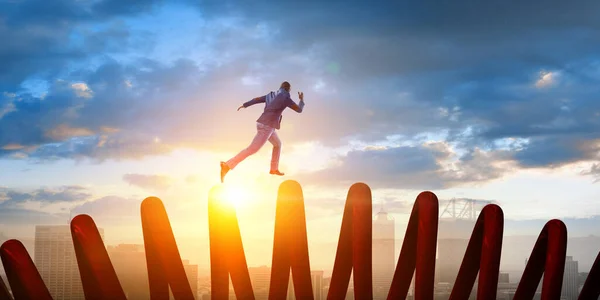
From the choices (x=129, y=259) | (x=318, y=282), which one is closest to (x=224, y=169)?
(x=129, y=259)

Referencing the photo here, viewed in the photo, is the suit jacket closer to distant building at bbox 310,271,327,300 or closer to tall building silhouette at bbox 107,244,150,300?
tall building silhouette at bbox 107,244,150,300

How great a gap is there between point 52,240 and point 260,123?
4459 cm

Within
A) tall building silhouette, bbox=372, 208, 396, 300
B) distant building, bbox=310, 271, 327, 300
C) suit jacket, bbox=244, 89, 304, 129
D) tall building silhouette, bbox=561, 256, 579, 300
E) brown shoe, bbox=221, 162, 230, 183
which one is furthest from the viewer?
tall building silhouette, bbox=561, 256, 579, 300

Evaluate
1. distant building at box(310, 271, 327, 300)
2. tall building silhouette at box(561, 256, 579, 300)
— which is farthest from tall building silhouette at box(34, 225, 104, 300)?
tall building silhouette at box(561, 256, 579, 300)

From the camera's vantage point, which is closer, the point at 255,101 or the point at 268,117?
the point at 268,117

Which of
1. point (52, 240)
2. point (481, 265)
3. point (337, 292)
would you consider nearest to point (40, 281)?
point (337, 292)

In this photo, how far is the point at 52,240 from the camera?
6009 cm

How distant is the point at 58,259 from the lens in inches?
2445

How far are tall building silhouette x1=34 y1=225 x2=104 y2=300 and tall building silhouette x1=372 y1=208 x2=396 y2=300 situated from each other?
3269 cm

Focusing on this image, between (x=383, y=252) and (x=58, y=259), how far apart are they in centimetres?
4822

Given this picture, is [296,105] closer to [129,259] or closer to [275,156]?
[275,156]

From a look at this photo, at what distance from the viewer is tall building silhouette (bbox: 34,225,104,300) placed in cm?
5928

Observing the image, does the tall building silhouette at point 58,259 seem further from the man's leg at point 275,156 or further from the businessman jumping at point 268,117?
the businessman jumping at point 268,117

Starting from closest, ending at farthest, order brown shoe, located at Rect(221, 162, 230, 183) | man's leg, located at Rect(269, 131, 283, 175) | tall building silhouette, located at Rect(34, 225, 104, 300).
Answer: brown shoe, located at Rect(221, 162, 230, 183) < man's leg, located at Rect(269, 131, 283, 175) < tall building silhouette, located at Rect(34, 225, 104, 300)
